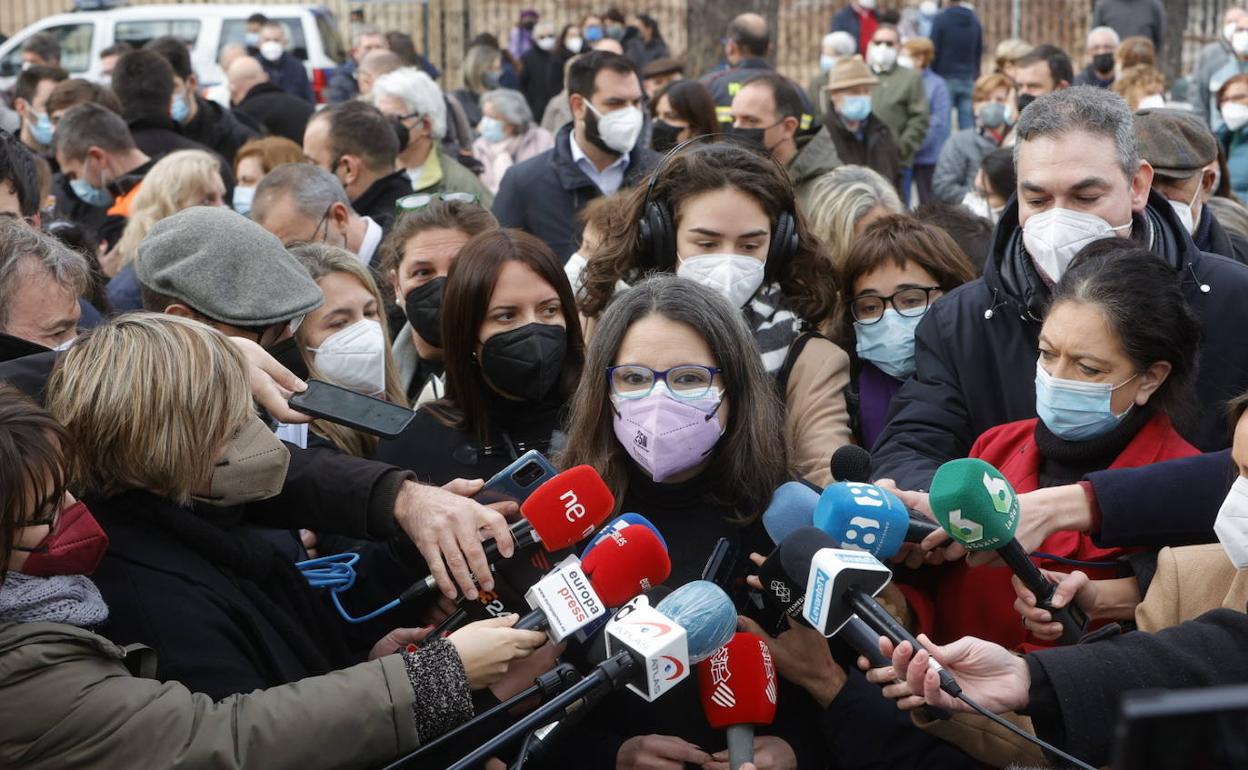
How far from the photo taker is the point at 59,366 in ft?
9.94

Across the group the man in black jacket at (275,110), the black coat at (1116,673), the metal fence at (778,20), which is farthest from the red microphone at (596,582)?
the metal fence at (778,20)

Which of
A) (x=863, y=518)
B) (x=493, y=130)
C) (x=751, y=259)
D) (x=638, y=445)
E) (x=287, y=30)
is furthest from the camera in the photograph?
(x=287, y=30)

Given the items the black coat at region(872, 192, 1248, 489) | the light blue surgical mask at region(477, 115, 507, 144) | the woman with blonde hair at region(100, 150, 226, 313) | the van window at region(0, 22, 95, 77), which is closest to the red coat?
the black coat at region(872, 192, 1248, 489)

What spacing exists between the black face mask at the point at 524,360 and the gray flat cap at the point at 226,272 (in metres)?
0.60

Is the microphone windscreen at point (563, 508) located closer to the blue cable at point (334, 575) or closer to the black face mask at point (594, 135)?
the blue cable at point (334, 575)

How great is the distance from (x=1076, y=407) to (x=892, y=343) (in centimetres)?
119

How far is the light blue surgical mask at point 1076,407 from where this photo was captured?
331 centimetres

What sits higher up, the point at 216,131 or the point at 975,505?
the point at 975,505

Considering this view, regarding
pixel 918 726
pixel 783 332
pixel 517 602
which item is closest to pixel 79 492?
pixel 517 602

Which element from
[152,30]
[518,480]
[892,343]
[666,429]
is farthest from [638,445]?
[152,30]

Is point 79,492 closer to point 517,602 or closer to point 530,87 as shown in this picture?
point 517,602

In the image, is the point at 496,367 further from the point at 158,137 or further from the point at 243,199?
the point at 158,137

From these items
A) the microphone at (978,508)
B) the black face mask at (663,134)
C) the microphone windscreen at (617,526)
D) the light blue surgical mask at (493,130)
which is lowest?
the light blue surgical mask at (493,130)

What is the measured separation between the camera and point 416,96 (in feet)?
28.2
